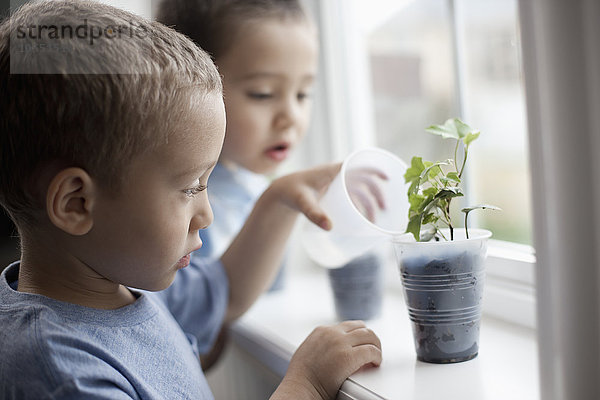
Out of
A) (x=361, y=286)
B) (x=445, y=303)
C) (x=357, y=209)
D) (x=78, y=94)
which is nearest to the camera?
(x=78, y=94)

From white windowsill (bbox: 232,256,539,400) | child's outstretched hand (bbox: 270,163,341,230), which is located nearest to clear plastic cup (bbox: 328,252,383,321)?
white windowsill (bbox: 232,256,539,400)

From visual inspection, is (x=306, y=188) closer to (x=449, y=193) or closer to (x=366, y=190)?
(x=366, y=190)

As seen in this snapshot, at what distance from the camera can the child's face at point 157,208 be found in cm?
58

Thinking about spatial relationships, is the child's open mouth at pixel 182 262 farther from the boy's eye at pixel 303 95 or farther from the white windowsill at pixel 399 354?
the boy's eye at pixel 303 95

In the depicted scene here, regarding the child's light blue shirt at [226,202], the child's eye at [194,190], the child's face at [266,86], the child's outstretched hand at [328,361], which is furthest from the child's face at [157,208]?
the child's light blue shirt at [226,202]

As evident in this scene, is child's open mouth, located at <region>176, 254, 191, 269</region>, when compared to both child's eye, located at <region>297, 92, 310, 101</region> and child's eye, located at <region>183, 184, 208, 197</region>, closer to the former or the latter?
child's eye, located at <region>183, 184, 208, 197</region>

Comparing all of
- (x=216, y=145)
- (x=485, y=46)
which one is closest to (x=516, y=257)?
(x=216, y=145)

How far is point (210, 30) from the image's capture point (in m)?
0.95

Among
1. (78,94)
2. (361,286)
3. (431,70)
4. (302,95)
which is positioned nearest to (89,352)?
(78,94)

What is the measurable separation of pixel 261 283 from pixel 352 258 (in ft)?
Result: 0.54

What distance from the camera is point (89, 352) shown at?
1.91ft

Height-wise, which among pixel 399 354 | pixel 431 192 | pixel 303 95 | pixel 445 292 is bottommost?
pixel 399 354

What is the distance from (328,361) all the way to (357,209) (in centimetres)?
21

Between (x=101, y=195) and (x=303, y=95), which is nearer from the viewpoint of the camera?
(x=101, y=195)
